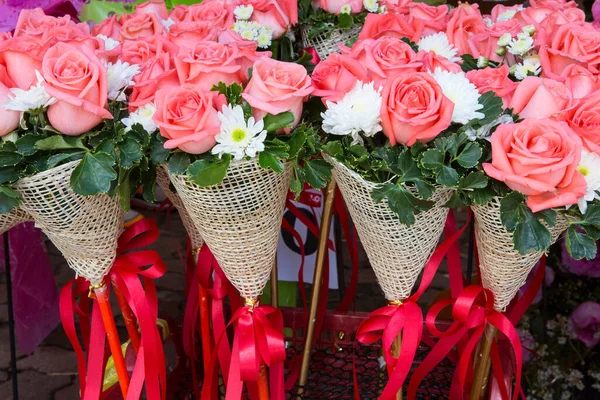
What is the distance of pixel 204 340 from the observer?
1158mm

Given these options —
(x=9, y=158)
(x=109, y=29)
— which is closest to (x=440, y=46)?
(x=109, y=29)

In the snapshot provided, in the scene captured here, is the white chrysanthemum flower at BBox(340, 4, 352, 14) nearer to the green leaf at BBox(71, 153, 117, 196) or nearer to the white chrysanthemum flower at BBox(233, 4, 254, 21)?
the white chrysanthemum flower at BBox(233, 4, 254, 21)

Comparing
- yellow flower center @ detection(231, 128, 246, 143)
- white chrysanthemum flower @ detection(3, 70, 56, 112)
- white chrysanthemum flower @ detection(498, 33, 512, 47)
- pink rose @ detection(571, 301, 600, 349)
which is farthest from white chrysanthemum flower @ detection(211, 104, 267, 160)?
pink rose @ detection(571, 301, 600, 349)

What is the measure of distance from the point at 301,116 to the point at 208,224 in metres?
0.19

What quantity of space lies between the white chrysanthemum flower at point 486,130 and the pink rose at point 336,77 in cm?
16

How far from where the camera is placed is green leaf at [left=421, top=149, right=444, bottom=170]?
75 centimetres

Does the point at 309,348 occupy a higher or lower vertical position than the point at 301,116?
lower

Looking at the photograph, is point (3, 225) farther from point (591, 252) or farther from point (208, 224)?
point (591, 252)

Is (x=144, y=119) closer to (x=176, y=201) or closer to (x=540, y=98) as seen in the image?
(x=176, y=201)

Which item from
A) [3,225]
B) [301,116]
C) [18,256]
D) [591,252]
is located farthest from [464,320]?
[18,256]

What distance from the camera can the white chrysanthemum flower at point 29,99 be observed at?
78 cm

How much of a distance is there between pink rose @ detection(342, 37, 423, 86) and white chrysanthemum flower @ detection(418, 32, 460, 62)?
0.14 metres

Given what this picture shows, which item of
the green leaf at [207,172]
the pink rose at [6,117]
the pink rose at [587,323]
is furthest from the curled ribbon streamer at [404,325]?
the pink rose at [587,323]

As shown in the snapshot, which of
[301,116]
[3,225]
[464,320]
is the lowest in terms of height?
[464,320]
